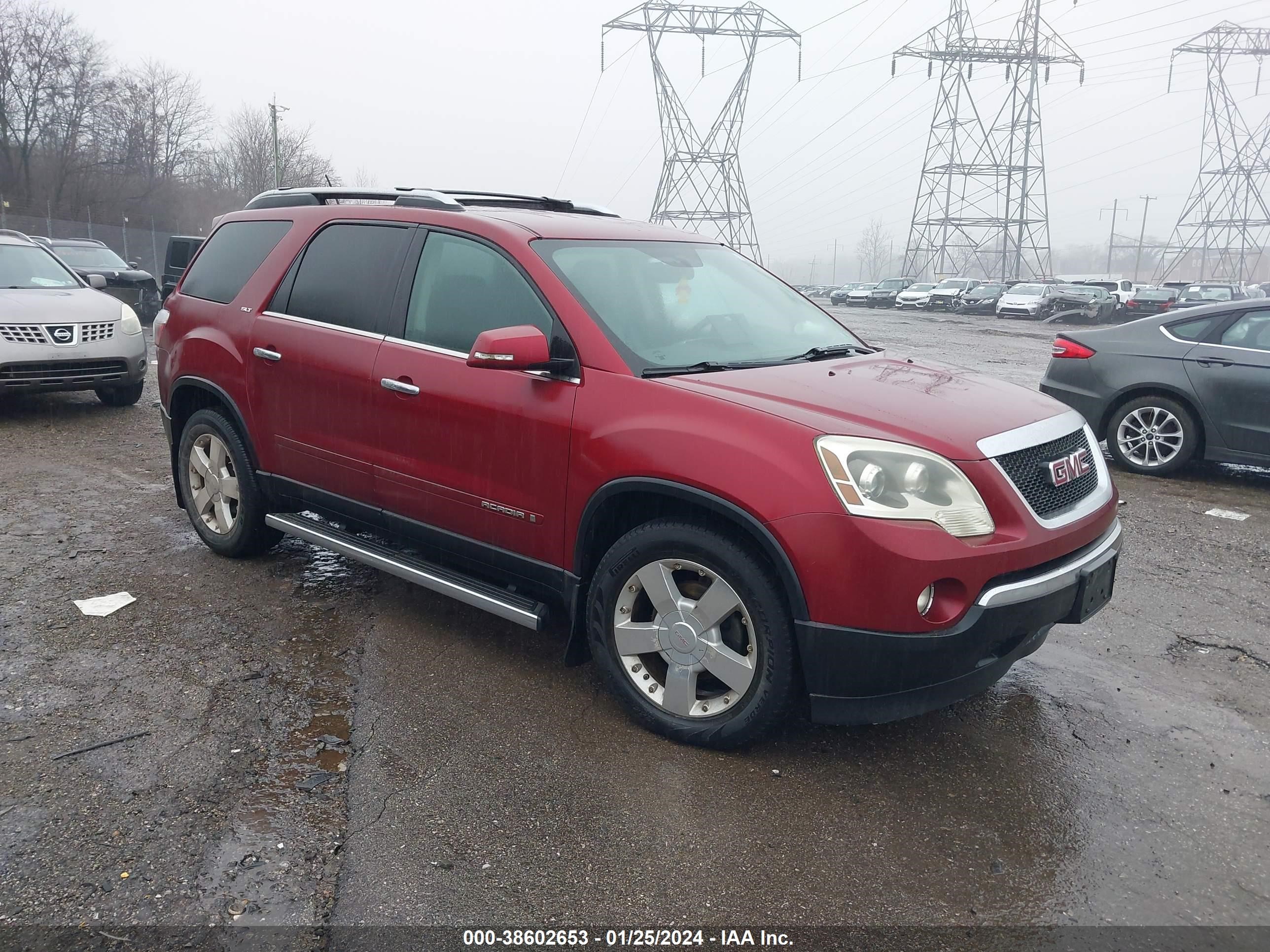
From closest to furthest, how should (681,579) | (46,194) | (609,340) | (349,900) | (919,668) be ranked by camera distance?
(349,900) → (919,668) → (681,579) → (609,340) → (46,194)

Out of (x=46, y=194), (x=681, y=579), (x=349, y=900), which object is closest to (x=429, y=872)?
(x=349, y=900)

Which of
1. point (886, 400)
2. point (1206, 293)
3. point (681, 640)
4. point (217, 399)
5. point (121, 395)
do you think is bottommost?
point (121, 395)

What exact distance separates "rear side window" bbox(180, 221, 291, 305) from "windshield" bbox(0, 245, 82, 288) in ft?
17.1

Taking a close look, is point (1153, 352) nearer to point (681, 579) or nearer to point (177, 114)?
point (681, 579)

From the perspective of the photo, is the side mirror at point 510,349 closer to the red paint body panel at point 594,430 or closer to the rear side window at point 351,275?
the red paint body panel at point 594,430

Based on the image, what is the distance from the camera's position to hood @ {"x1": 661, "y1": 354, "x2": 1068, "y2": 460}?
3.03 metres

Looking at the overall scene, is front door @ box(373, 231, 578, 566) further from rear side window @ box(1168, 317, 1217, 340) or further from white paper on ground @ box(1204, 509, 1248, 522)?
rear side window @ box(1168, 317, 1217, 340)

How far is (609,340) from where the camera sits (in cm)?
353

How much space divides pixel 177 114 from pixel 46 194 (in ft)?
41.6

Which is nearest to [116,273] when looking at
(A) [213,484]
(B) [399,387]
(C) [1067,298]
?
(A) [213,484]

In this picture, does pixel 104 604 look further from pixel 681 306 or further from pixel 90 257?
pixel 90 257

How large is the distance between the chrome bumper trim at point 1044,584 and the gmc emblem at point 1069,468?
0.84 feet

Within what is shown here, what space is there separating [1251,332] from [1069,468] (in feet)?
17.3

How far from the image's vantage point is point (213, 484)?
5.14 meters
